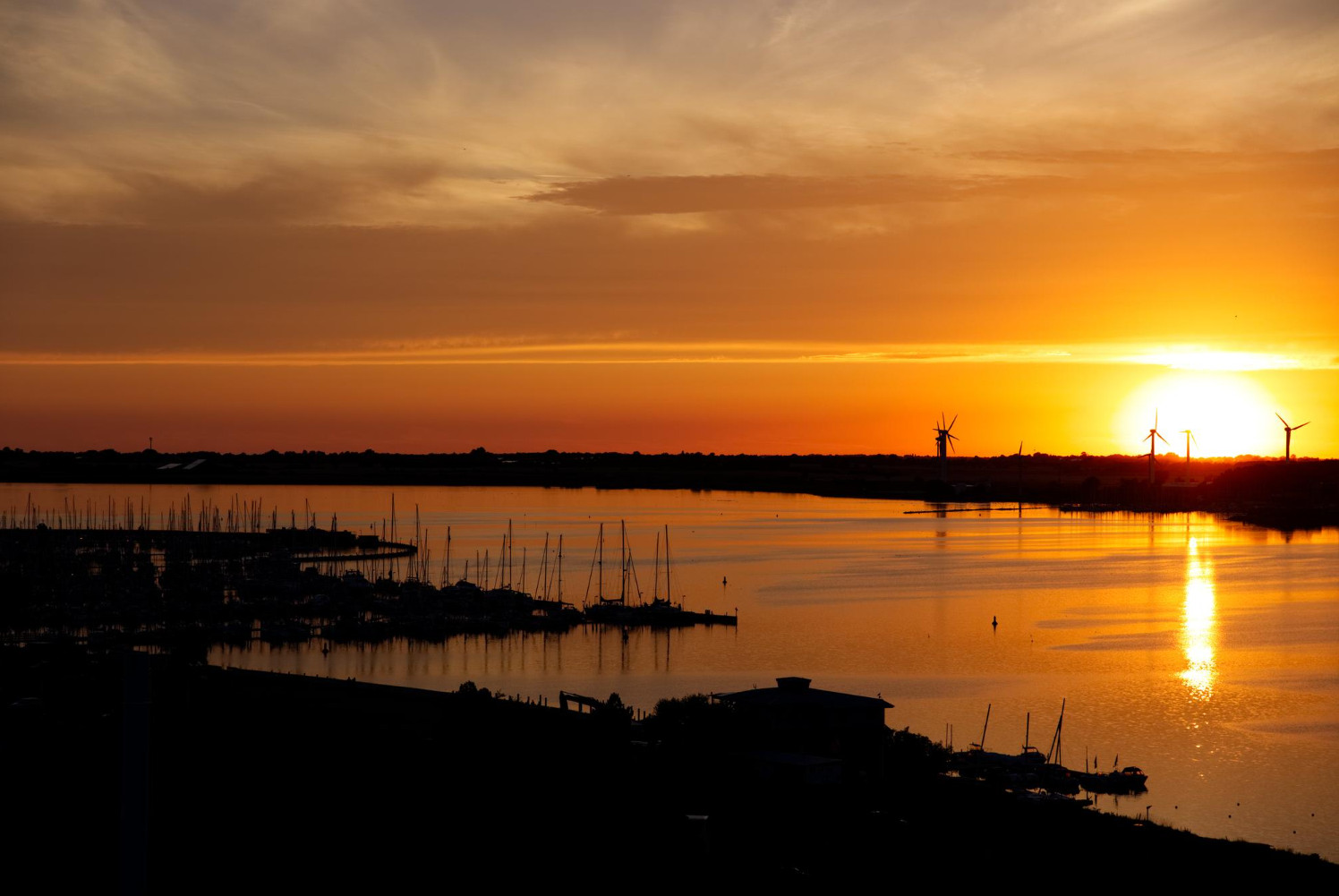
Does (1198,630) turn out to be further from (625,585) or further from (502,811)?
(502,811)

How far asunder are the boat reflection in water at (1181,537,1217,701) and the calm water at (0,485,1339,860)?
263mm

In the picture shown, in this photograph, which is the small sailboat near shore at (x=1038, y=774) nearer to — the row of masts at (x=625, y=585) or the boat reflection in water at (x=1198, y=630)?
the boat reflection in water at (x=1198, y=630)

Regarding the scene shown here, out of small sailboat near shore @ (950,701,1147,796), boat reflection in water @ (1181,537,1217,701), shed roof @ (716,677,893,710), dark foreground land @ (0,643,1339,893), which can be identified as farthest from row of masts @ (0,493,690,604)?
dark foreground land @ (0,643,1339,893)

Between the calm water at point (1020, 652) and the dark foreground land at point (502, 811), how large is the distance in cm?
825

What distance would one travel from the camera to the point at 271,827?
23625 mm

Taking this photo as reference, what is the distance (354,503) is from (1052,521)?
103626 mm

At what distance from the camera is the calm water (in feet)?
141

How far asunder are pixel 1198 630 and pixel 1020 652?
55.1 ft

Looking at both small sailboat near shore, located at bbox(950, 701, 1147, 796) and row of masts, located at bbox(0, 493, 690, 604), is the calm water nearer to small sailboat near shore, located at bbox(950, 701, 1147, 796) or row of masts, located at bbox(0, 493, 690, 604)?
small sailboat near shore, located at bbox(950, 701, 1147, 796)

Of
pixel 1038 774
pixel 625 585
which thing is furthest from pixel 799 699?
pixel 625 585

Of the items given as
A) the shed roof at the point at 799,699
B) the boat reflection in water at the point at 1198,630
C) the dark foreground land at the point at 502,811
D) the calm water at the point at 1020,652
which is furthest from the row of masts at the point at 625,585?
the dark foreground land at the point at 502,811

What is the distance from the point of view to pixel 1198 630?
7688cm

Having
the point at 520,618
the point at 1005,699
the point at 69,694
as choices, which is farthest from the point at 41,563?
the point at 1005,699

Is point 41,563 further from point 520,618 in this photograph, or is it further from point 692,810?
point 692,810
